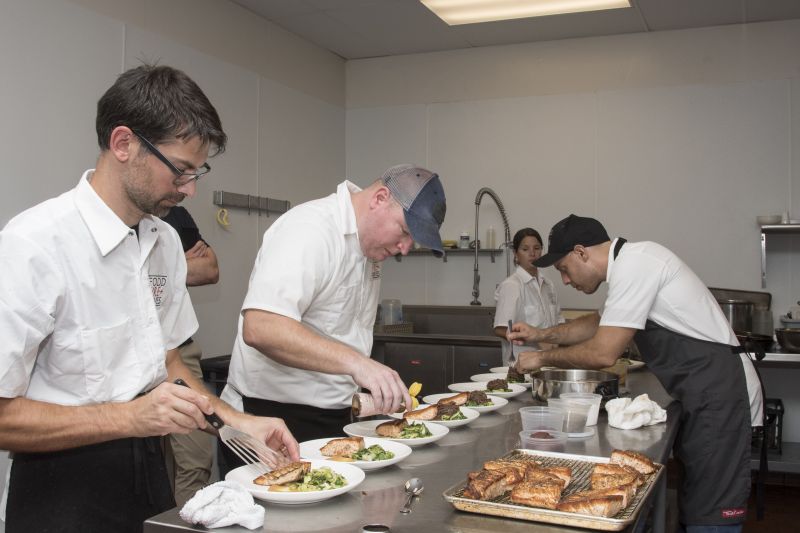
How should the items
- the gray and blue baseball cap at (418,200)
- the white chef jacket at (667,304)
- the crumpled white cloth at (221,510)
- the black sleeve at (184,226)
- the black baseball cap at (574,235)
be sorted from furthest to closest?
the black sleeve at (184,226), the black baseball cap at (574,235), the white chef jacket at (667,304), the gray and blue baseball cap at (418,200), the crumpled white cloth at (221,510)

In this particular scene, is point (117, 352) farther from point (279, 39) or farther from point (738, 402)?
point (279, 39)

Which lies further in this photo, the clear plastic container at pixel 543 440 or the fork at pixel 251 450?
the clear plastic container at pixel 543 440

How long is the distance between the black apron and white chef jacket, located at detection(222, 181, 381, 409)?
120 cm

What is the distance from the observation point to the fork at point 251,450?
5.78 feet

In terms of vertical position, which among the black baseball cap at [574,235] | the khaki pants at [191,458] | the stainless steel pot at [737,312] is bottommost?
the khaki pants at [191,458]

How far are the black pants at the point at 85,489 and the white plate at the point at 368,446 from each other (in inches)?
15.4

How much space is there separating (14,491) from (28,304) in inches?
17.9

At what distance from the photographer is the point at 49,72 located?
3.86m

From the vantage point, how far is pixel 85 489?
1.72 meters

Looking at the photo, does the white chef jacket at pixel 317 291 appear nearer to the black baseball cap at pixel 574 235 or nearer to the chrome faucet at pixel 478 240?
the black baseball cap at pixel 574 235

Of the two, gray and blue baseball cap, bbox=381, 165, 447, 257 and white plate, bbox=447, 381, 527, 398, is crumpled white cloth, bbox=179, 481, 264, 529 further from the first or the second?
white plate, bbox=447, 381, 527, 398

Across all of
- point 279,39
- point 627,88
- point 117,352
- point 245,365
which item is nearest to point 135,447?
point 117,352

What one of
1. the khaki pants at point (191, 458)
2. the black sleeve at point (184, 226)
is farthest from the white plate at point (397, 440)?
the black sleeve at point (184, 226)

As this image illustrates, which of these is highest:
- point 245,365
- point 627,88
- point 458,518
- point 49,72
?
point 627,88
